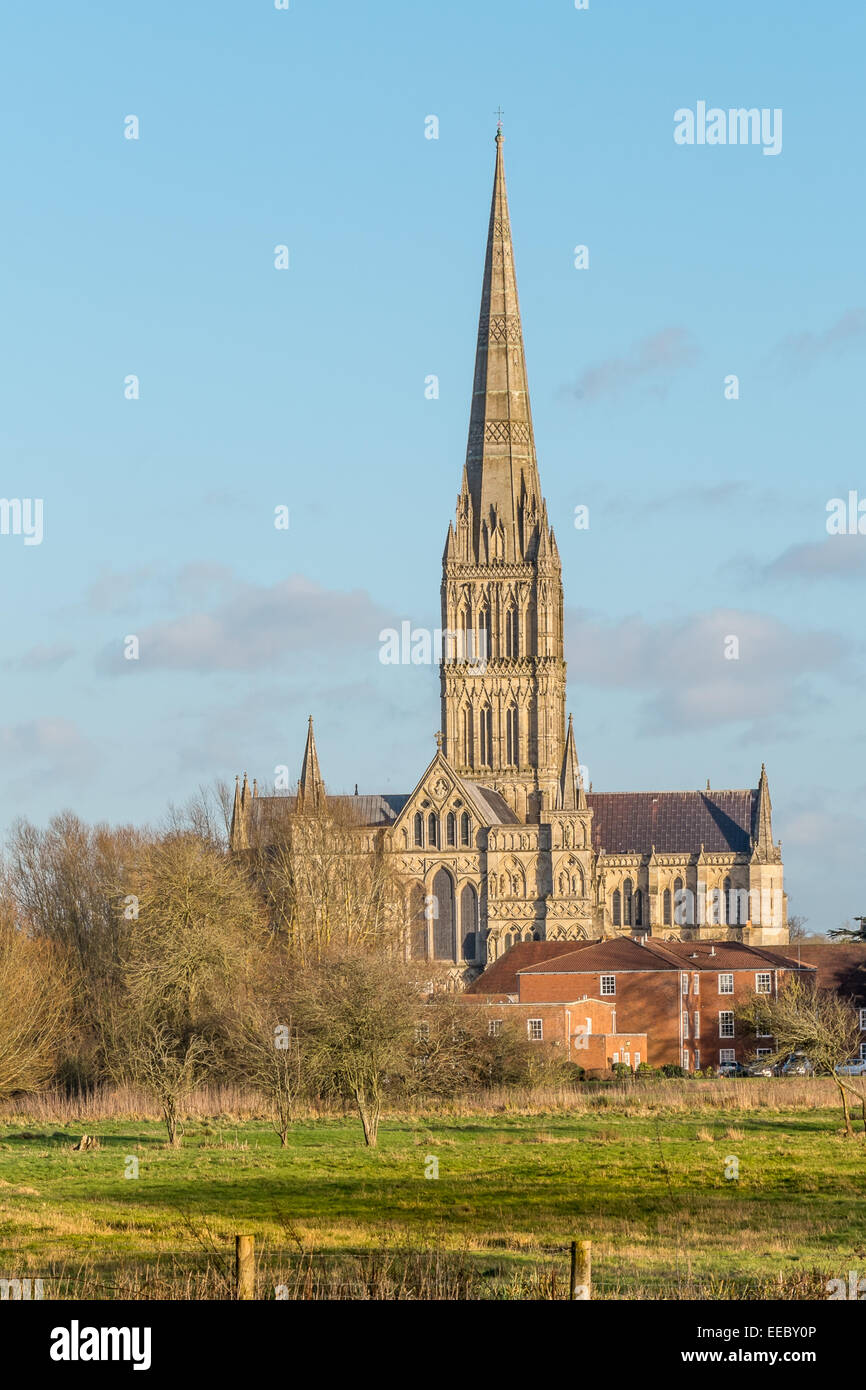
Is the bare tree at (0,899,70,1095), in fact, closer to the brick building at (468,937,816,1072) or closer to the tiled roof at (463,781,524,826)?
the brick building at (468,937,816,1072)

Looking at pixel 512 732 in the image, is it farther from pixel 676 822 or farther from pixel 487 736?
pixel 676 822

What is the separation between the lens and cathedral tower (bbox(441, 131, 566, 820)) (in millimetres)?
106312

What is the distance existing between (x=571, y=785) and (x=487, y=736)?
989 centimetres

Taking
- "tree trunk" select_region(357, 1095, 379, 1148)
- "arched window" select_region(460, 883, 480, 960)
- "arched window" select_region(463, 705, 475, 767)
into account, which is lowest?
"tree trunk" select_region(357, 1095, 379, 1148)

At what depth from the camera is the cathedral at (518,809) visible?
96.3 metres

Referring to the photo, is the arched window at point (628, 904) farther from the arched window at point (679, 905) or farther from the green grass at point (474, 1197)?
Answer: the green grass at point (474, 1197)

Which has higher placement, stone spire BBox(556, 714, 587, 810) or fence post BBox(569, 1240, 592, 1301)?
stone spire BBox(556, 714, 587, 810)

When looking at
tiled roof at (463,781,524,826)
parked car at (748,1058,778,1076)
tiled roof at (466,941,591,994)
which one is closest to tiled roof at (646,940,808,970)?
tiled roof at (466,941,591,994)

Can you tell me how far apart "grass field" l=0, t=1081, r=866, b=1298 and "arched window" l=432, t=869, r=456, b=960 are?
49.1 m

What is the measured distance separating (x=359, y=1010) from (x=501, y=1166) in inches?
455

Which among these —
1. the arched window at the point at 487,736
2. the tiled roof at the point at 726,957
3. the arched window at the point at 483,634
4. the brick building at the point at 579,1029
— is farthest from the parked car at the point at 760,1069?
the arched window at the point at 483,634

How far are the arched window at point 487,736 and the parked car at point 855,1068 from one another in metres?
35.6

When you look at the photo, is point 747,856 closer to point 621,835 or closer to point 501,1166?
point 621,835

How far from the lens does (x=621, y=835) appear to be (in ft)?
357
